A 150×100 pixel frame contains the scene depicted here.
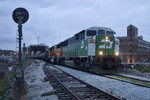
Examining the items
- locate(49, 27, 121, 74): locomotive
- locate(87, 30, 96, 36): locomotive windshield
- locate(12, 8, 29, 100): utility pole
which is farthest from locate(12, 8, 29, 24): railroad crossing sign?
locate(87, 30, 96, 36): locomotive windshield

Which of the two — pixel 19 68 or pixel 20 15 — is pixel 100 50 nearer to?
pixel 20 15

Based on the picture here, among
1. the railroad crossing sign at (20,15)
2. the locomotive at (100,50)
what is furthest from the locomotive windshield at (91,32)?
the railroad crossing sign at (20,15)

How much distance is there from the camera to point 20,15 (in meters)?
8.51

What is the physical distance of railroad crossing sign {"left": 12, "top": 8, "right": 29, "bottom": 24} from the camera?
334 inches

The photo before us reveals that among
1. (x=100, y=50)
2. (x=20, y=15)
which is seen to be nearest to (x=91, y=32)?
(x=100, y=50)

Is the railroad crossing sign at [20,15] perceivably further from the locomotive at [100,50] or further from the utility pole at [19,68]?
the locomotive at [100,50]

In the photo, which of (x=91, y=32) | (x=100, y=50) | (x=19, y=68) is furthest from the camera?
(x=91, y=32)

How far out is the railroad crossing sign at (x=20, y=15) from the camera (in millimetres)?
8477

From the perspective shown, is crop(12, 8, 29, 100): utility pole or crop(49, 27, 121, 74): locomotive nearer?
crop(12, 8, 29, 100): utility pole

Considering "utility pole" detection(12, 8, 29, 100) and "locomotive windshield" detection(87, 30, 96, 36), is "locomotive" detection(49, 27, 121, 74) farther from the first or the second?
"utility pole" detection(12, 8, 29, 100)

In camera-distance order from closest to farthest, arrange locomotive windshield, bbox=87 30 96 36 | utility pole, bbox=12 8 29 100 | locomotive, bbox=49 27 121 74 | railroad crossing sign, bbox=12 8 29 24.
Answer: utility pole, bbox=12 8 29 100 < railroad crossing sign, bbox=12 8 29 24 < locomotive, bbox=49 27 121 74 < locomotive windshield, bbox=87 30 96 36

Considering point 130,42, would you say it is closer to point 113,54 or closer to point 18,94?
point 113,54

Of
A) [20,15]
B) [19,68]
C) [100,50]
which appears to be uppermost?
[20,15]

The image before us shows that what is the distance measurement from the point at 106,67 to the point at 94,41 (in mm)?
2076
